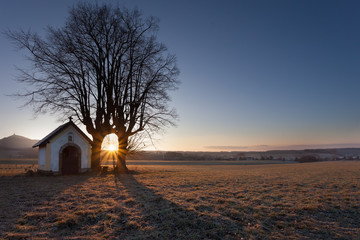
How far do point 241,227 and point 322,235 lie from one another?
8.17ft

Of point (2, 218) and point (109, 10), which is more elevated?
point (109, 10)

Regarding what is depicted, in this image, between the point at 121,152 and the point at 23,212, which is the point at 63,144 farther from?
the point at 23,212

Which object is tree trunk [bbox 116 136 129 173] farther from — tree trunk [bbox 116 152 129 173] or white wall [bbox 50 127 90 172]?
white wall [bbox 50 127 90 172]

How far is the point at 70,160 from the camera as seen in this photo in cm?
2347

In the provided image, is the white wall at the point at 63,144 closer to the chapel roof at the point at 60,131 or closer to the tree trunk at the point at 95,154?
the chapel roof at the point at 60,131

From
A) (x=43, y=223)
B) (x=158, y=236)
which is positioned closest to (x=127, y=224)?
(x=158, y=236)

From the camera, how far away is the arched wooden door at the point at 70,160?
23.1m

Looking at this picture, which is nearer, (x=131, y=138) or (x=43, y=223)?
(x=43, y=223)

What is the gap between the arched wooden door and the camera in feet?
75.8

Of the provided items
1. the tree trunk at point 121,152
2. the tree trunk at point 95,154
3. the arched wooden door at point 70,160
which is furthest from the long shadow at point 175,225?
the tree trunk at point 95,154

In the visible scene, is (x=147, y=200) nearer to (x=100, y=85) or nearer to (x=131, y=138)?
(x=131, y=138)

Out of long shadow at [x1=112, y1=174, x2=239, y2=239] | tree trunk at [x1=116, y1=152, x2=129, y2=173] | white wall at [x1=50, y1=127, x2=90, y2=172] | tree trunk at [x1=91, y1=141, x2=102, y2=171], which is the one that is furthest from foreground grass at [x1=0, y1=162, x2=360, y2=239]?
tree trunk at [x1=116, y1=152, x2=129, y2=173]

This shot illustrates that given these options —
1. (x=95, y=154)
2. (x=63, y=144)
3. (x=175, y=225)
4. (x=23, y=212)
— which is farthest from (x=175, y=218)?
(x=95, y=154)

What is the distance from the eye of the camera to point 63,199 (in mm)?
10727
